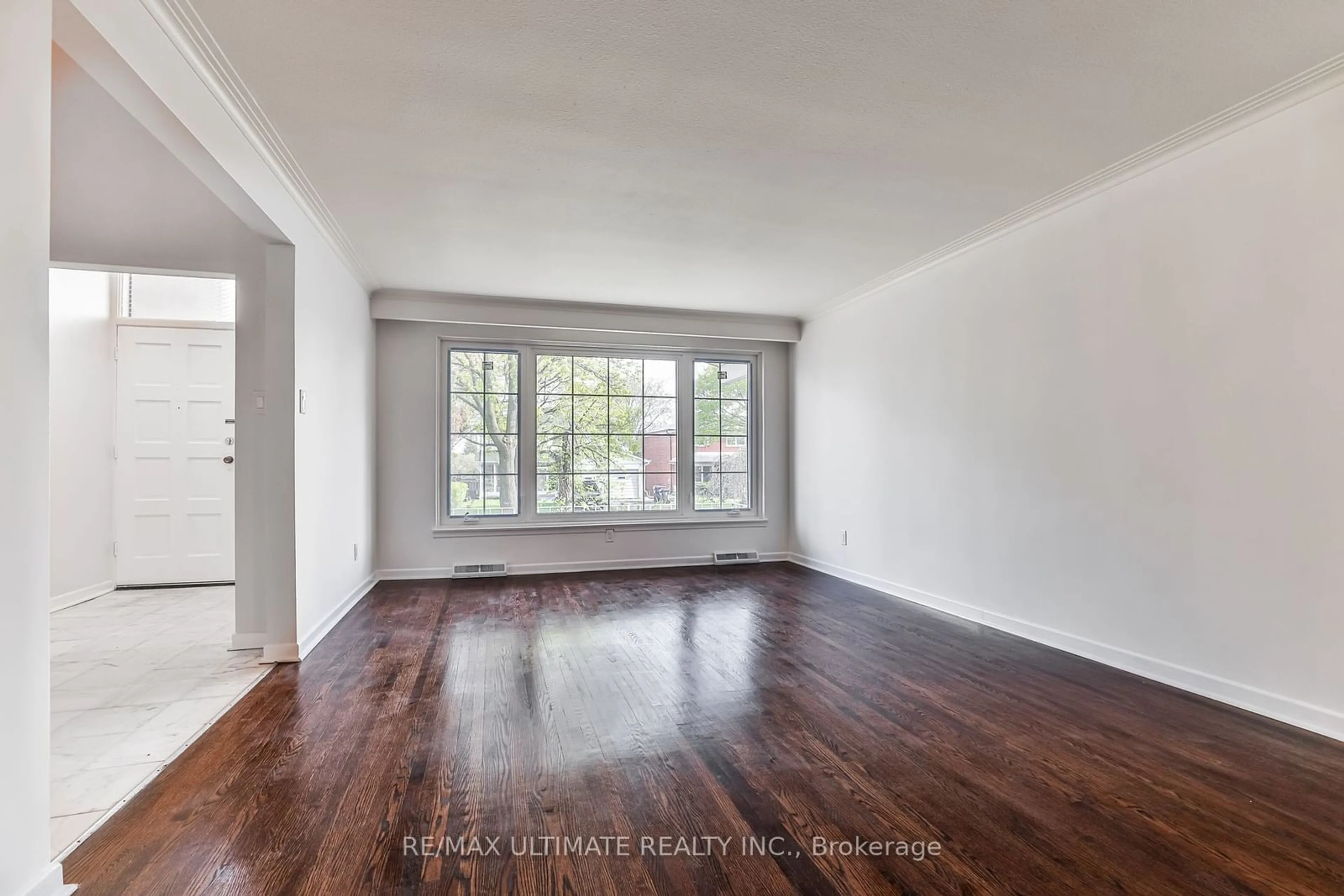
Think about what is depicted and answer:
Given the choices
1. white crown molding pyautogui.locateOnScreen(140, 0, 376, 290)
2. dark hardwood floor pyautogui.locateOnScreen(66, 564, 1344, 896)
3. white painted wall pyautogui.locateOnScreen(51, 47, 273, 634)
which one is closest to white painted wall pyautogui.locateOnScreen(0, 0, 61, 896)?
dark hardwood floor pyautogui.locateOnScreen(66, 564, 1344, 896)

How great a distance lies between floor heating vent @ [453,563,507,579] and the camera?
5.20 meters

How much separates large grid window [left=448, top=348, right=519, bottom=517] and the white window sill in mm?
153

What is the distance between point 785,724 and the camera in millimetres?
2299

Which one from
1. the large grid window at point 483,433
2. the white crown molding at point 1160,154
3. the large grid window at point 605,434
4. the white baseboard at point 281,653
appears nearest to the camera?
the white crown molding at point 1160,154

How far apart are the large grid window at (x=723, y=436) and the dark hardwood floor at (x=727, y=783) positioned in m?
2.91

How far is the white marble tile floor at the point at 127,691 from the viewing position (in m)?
1.84

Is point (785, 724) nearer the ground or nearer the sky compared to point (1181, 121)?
nearer the ground

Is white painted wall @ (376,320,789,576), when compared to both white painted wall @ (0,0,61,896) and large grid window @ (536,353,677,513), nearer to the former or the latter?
large grid window @ (536,353,677,513)

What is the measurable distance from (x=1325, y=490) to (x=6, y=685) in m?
4.01

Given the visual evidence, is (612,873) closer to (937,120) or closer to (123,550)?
(937,120)

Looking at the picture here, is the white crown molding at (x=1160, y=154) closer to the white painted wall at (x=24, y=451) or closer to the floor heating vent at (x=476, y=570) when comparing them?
the white painted wall at (x=24, y=451)

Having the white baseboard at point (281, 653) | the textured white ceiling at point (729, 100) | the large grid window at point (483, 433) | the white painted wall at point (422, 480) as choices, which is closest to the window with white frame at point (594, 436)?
the large grid window at point (483, 433)

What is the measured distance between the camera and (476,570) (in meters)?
5.21

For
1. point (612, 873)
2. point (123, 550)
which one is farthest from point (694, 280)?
point (123, 550)
